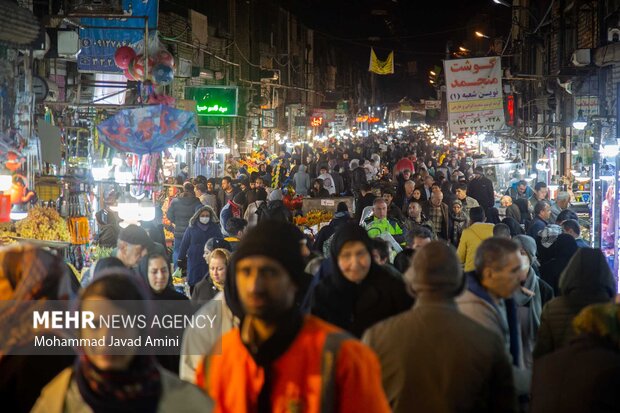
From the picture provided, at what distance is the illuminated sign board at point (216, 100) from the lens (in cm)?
2586

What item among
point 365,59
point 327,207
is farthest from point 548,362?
point 365,59

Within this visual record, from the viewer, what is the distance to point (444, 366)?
4.12 metres

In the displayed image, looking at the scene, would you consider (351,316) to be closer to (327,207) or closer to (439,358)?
(439,358)

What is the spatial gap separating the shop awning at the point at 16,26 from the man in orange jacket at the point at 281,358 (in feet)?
30.7

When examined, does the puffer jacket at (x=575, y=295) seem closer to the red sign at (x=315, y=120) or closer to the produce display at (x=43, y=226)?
the produce display at (x=43, y=226)

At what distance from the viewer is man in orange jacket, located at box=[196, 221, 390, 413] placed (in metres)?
3.39

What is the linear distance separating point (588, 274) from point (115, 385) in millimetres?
3240

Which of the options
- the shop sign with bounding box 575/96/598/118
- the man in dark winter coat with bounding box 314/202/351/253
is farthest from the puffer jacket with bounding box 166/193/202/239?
the shop sign with bounding box 575/96/598/118

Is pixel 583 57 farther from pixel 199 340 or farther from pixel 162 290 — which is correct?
pixel 199 340

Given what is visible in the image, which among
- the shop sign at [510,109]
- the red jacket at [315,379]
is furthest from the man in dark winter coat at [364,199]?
the shop sign at [510,109]

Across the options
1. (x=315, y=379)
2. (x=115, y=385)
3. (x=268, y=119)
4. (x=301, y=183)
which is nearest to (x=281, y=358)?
(x=315, y=379)

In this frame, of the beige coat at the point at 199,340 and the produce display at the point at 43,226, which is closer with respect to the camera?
the beige coat at the point at 199,340

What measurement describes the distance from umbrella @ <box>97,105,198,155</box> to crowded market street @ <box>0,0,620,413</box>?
0.08ft

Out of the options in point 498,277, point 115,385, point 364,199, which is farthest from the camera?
point 364,199
